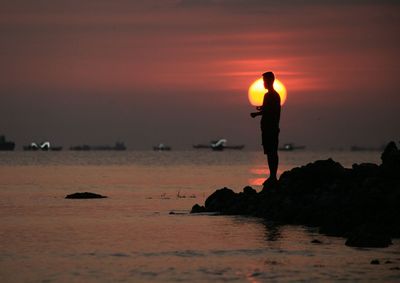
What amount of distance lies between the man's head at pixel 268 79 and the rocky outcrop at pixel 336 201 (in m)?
2.77

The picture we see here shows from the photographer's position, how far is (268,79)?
89.6ft

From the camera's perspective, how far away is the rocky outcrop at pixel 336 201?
22875 millimetres

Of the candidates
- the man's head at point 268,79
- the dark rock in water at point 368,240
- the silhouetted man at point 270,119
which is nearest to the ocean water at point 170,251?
the dark rock in water at point 368,240

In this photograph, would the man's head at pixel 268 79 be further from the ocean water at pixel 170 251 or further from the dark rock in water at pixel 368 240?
the dark rock in water at pixel 368 240

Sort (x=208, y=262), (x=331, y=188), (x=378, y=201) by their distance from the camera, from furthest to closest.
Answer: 1. (x=331, y=188)
2. (x=378, y=201)
3. (x=208, y=262)

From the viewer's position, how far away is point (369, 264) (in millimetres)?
18000

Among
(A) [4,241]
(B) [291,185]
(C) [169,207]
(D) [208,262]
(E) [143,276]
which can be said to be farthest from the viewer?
(C) [169,207]

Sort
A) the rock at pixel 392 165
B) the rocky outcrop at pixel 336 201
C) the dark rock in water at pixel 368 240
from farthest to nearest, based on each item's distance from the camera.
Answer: the rock at pixel 392 165 → the rocky outcrop at pixel 336 201 → the dark rock in water at pixel 368 240

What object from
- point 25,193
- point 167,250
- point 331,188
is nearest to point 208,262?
point 167,250

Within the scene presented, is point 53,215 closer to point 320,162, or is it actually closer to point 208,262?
point 320,162

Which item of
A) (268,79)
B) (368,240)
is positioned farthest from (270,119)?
(368,240)

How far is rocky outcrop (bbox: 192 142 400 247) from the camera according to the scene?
22.9m

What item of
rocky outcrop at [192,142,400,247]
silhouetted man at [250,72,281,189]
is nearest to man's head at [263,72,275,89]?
silhouetted man at [250,72,281,189]

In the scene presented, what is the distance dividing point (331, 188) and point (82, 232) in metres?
6.69
